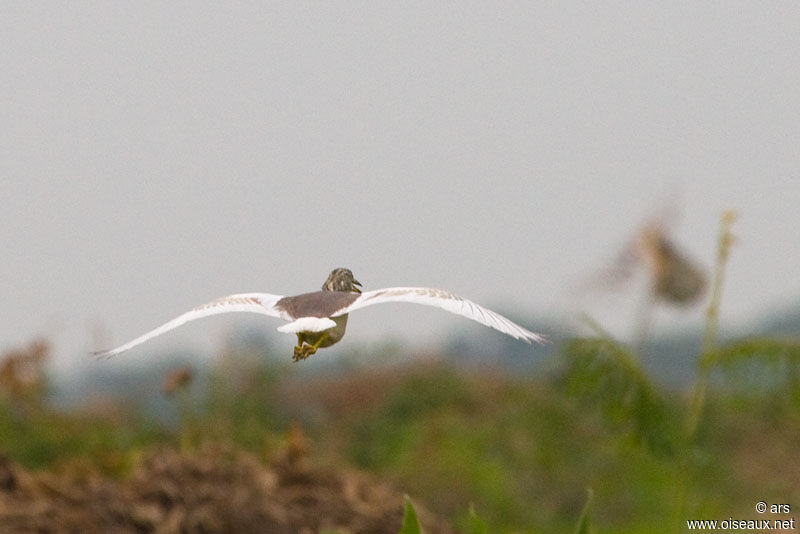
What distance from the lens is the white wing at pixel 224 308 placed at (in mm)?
1236

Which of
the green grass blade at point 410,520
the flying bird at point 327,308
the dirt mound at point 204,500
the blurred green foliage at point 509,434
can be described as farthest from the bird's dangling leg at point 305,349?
the dirt mound at point 204,500

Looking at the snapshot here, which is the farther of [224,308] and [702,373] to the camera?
[702,373]

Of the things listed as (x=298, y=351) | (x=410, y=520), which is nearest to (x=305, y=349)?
(x=298, y=351)

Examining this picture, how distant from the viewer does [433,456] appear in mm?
7773

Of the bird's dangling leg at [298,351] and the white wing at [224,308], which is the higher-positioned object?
the white wing at [224,308]

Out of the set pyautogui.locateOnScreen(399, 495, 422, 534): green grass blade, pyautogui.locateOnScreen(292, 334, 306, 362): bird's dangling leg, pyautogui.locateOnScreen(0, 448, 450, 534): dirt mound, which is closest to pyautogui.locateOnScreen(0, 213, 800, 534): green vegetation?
pyautogui.locateOnScreen(399, 495, 422, 534): green grass blade

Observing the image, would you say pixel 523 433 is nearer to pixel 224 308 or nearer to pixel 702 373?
pixel 702 373

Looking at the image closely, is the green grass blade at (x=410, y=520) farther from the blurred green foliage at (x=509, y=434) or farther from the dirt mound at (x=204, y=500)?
the dirt mound at (x=204, y=500)

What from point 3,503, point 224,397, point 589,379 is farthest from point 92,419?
Answer: point 589,379

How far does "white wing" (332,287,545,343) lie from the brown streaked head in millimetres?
61

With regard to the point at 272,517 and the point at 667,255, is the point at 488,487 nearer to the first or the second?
the point at 667,255

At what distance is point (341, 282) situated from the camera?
1.26m

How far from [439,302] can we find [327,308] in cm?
15

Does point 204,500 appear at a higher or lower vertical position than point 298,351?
lower
